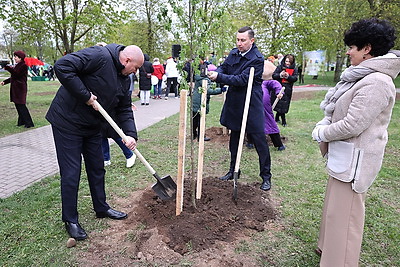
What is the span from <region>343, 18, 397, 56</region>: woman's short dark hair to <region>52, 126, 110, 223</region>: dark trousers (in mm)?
2439

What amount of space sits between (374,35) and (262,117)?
2099 mm

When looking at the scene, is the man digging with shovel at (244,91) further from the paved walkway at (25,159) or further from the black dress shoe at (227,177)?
the paved walkway at (25,159)

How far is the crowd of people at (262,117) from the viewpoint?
2107 mm

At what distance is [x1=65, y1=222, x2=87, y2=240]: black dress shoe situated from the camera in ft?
9.80

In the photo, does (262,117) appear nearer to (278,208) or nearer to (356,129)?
(278,208)

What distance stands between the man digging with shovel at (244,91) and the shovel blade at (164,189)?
1236mm

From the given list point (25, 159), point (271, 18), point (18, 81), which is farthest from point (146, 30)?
point (25, 159)

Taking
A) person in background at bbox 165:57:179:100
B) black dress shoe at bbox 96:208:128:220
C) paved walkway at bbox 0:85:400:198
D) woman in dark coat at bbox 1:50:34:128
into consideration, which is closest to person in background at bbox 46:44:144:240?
black dress shoe at bbox 96:208:128:220

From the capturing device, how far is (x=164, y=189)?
3.44m

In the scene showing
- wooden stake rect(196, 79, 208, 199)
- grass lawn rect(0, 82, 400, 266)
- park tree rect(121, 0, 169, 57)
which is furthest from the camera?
park tree rect(121, 0, 169, 57)

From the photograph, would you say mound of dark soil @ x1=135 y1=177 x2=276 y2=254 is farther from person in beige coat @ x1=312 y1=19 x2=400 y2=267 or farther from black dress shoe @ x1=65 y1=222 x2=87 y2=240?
person in beige coat @ x1=312 y1=19 x2=400 y2=267

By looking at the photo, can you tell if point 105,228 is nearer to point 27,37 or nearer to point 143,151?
point 143,151

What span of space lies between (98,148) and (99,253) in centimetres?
101

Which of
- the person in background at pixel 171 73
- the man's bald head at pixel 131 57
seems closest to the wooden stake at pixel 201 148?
the man's bald head at pixel 131 57
